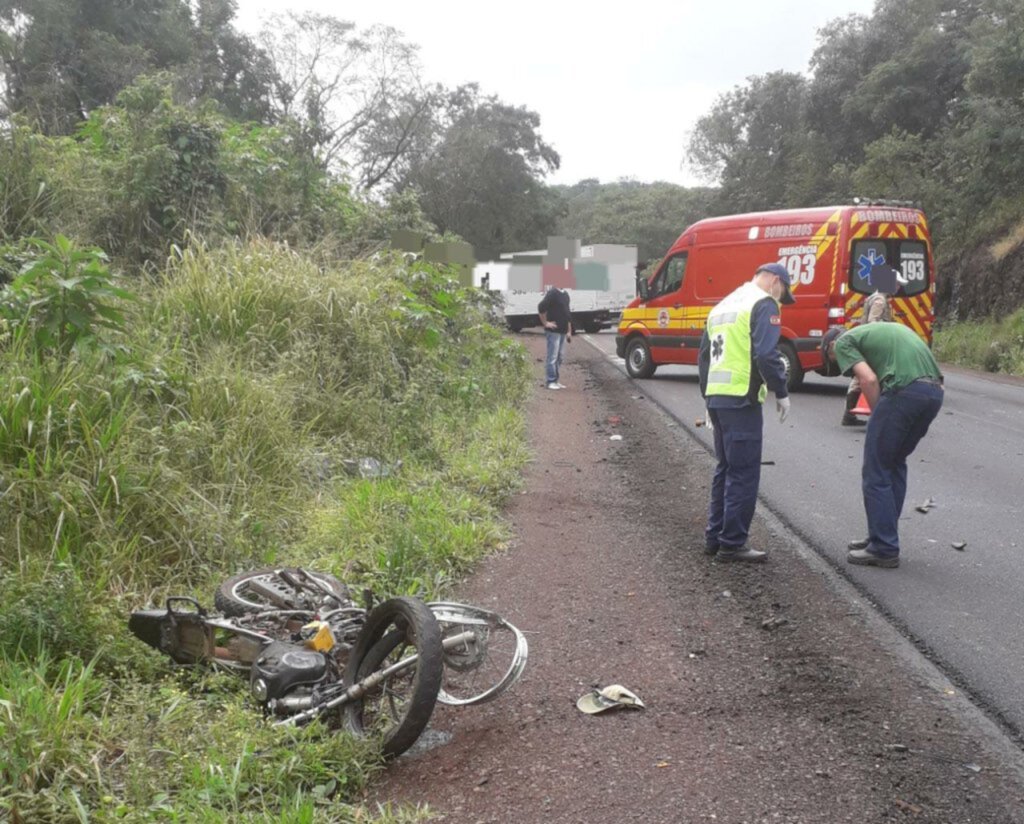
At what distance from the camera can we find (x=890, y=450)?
631 centimetres

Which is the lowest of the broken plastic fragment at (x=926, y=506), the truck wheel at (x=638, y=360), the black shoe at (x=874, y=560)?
the black shoe at (x=874, y=560)

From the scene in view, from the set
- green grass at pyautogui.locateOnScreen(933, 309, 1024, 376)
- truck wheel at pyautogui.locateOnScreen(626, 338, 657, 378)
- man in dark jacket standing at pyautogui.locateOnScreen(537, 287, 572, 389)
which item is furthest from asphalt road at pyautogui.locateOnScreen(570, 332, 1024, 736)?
green grass at pyautogui.locateOnScreen(933, 309, 1024, 376)

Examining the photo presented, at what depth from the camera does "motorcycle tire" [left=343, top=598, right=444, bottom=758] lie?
3.56m

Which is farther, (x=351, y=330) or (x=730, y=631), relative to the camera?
(x=351, y=330)

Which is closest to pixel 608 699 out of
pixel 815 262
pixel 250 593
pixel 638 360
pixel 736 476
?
pixel 250 593

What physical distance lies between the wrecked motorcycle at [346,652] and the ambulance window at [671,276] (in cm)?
1367

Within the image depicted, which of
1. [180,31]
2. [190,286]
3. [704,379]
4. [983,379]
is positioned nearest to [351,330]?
[190,286]

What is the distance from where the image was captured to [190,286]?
9.33 m

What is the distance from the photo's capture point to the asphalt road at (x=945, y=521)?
4777 millimetres

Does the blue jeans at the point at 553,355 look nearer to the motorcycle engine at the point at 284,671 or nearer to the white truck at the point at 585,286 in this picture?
the white truck at the point at 585,286

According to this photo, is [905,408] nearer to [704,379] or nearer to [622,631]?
[704,379]

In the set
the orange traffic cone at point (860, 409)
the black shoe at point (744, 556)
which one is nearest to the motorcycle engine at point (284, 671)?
the black shoe at point (744, 556)

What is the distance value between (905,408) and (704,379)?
4.23ft

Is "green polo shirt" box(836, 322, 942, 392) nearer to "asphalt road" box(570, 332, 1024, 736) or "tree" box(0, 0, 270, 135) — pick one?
"asphalt road" box(570, 332, 1024, 736)
